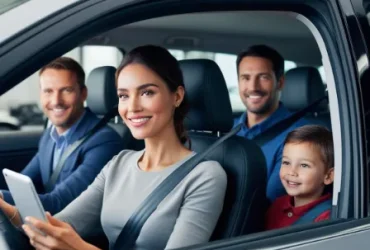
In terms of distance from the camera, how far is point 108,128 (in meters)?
3.64

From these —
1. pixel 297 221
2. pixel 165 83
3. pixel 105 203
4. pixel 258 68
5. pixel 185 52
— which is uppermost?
pixel 185 52

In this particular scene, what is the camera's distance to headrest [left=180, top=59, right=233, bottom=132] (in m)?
2.79

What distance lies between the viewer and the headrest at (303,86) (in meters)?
4.52

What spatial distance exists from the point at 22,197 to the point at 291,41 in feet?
13.2

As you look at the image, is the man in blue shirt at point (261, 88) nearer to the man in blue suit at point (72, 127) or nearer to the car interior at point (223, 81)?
the car interior at point (223, 81)

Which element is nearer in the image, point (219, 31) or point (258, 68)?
point (258, 68)

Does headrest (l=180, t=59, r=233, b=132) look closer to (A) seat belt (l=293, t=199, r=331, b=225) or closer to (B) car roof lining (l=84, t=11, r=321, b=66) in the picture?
(A) seat belt (l=293, t=199, r=331, b=225)

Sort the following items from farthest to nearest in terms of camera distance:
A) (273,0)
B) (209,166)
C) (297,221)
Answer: (297,221), (209,166), (273,0)

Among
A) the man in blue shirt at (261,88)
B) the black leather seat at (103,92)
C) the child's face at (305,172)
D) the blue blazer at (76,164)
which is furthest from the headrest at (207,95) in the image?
the black leather seat at (103,92)

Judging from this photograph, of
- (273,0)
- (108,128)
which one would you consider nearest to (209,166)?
(273,0)

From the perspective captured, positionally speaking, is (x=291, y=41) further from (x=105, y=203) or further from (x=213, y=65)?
(x=105, y=203)

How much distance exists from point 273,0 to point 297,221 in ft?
2.75

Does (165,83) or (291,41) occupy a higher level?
(291,41)

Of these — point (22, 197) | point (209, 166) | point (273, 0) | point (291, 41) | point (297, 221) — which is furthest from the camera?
point (291, 41)
